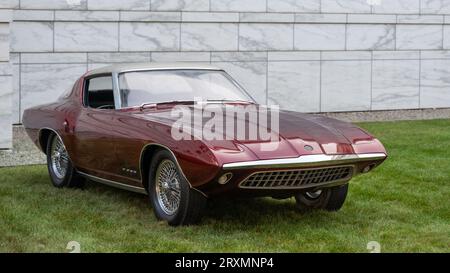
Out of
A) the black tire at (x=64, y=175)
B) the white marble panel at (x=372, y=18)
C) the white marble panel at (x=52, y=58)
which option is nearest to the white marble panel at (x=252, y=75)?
the white marble panel at (x=372, y=18)

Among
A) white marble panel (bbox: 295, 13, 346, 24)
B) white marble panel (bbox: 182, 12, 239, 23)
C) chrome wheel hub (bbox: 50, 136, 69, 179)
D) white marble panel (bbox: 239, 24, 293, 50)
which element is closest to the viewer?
chrome wheel hub (bbox: 50, 136, 69, 179)

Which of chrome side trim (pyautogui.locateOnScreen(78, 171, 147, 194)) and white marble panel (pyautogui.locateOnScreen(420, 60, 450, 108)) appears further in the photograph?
white marble panel (pyautogui.locateOnScreen(420, 60, 450, 108))

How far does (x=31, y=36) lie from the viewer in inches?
572

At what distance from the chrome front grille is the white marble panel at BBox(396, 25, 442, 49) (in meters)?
11.7

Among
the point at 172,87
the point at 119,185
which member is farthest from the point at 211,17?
the point at 119,185

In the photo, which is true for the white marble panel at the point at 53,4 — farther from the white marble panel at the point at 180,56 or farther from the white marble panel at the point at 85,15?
the white marble panel at the point at 180,56

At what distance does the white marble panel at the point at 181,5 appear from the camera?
1555 cm

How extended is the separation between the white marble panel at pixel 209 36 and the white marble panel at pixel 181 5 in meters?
0.31

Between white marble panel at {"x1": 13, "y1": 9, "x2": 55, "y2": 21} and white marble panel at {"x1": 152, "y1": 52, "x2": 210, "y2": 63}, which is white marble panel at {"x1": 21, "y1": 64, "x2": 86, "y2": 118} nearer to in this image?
white marble panel at {"x1": 13, "y1": 9, "x2": 55, "y2": 21}

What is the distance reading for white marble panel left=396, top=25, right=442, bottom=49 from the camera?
17859 millimetres

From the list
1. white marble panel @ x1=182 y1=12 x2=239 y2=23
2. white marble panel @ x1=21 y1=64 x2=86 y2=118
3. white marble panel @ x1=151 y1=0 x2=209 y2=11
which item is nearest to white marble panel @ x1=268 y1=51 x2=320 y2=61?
white marble panel @ x1=182 y1=12 x2=239 y2=23

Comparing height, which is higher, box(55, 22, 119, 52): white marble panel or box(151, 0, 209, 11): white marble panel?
box(151, 0, 209, 11): white marble panel

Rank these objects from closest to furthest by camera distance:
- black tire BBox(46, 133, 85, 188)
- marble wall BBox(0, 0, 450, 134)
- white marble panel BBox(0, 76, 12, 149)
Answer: black tire BBox(46, 133, 85, 188) → white marble panel BBox(0, 76, 12, 149) → marble wall BBox(0, 0, 450, 134)
